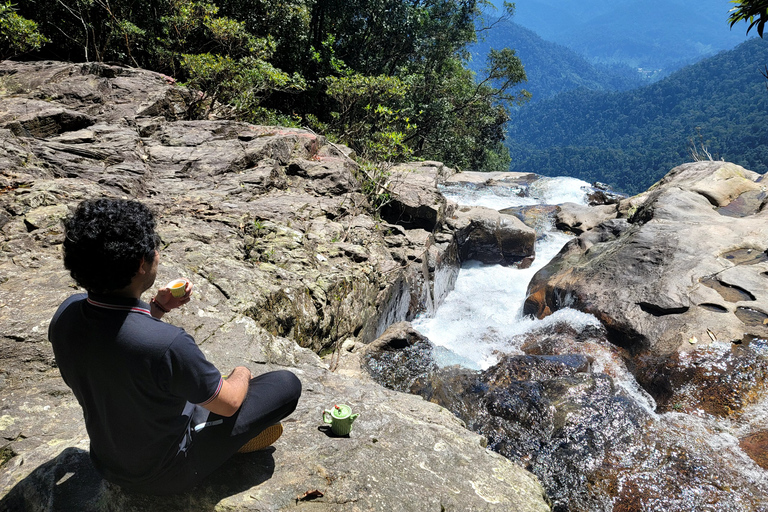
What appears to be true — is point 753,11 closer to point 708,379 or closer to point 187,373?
point 187,373

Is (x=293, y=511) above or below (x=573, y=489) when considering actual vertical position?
above

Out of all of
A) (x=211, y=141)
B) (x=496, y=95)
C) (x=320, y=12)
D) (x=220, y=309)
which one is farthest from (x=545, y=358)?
(x=496, y=95)

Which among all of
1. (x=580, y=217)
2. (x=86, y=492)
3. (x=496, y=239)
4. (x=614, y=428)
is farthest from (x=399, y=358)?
(x=580, y=217)

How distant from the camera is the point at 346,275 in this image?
6.12 m

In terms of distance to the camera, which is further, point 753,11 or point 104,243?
point 753,11

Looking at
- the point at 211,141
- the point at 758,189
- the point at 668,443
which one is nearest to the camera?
the point at 668,443

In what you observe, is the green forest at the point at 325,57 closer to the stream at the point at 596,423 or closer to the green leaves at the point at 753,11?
the green leaves at the point at 753,11

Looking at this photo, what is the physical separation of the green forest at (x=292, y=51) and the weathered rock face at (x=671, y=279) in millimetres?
5109

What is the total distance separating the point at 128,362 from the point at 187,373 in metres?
0.22

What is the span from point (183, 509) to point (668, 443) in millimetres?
5439

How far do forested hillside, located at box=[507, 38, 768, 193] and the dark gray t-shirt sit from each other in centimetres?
6483

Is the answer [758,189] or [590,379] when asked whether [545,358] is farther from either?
[758,189]

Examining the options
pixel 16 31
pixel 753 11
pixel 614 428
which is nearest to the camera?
pixel 753 11

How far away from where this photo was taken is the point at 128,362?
1.67 m
